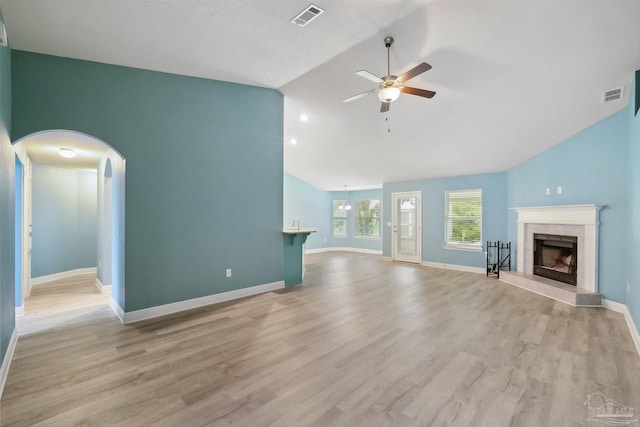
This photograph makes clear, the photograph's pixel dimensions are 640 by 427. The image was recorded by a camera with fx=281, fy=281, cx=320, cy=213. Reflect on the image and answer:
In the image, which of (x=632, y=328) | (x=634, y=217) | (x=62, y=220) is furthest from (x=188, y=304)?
(x=634, y=217)

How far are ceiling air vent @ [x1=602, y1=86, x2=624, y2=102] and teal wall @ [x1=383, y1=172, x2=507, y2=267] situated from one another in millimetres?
2874

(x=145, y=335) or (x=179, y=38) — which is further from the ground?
(x=179, y=38)

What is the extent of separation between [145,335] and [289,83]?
4273 millimetres

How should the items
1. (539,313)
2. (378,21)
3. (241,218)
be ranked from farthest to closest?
(241,218)
(539,313)
(378,21)

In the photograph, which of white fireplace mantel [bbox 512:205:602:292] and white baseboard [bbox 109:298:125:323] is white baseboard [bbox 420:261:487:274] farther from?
white baseboard [bbox 109:298:125:323]

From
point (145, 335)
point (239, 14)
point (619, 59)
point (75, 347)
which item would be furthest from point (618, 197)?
point (75, 347)

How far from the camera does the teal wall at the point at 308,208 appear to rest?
9.99 m

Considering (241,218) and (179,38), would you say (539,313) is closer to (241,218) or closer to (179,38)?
(241,218)

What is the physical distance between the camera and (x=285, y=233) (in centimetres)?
525

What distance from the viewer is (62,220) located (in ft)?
21.3

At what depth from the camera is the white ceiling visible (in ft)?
8.96

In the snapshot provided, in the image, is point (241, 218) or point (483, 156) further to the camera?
point (483, 156)

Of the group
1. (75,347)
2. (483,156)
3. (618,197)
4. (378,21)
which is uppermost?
(378,21)

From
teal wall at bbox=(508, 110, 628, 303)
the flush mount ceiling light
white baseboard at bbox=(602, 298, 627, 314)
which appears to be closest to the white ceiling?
teal wall at bbox=(508, 110, 628, 303)
